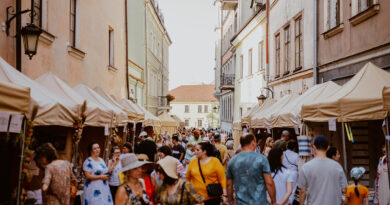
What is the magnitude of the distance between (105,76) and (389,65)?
11060 millimetres

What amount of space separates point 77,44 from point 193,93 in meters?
85.6

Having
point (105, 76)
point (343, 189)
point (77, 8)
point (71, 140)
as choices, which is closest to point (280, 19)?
point (105, 76)

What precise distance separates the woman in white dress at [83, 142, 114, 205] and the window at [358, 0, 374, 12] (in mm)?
7181

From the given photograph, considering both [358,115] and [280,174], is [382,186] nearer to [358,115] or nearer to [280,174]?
[358,115]

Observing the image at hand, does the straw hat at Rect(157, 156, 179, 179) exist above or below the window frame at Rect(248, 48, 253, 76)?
below

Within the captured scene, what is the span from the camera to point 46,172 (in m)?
6.30

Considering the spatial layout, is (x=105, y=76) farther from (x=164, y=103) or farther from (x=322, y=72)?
(x=164, y=103)

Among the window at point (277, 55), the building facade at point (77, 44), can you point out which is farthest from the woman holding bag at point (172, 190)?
the window at point (277, 55)

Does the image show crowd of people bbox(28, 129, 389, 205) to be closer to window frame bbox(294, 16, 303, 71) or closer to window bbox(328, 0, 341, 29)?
window bbox(328, 0, 341, 29)

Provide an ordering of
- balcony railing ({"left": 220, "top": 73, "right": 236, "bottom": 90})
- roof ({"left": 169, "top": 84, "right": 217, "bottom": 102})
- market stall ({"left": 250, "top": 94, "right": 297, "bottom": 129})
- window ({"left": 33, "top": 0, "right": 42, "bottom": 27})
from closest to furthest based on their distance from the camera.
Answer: window ({"left": 33, "top": 0, "right": 42, "bottom": 27})
market stall ({"left": 250, "top": 94, "right": 297, "bottom": 129})
balcony railing ({"left": 220, "top": 73, "right": 236, "bottom": 90})
roof ({"left": 169, "top": 84, "right": 217, "bottom": 102})

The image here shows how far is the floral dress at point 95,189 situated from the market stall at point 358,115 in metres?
4.09

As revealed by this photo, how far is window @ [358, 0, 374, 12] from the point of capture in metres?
10.9

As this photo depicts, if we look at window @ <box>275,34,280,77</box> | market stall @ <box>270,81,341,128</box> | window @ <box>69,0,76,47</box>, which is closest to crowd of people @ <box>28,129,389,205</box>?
market stall @ <box>270,81,341,128</box>

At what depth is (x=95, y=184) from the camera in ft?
25.2
